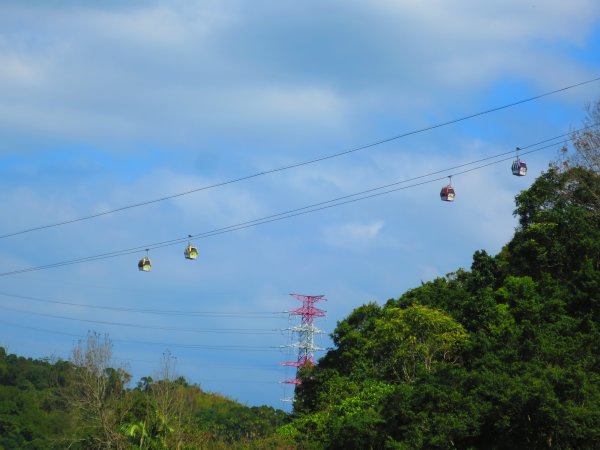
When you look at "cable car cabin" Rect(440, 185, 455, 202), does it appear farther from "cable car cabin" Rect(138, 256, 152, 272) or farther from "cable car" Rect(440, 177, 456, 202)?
"cable car cabin" Rect(138, 256, 152, 272)

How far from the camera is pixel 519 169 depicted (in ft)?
86.7

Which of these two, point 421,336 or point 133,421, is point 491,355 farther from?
point 133,421

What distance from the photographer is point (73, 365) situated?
1642 inches

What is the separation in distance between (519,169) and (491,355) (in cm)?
625

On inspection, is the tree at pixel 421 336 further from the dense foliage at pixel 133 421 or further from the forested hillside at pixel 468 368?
the dense foliage at pixel 133 421

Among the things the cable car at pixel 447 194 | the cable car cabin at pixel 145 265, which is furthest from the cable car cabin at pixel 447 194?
the cable car cabin at pixel 145 265

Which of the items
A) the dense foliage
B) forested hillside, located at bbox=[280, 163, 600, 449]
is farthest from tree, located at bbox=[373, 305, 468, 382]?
the dense foliage

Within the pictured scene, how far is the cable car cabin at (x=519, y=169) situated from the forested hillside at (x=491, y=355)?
564 centimetres

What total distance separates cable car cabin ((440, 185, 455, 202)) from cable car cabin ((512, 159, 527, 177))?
1.93 m

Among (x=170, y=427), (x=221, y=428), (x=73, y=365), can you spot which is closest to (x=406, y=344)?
(x=170, y=427)

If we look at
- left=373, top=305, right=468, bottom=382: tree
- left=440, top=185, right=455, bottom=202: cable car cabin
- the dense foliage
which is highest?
left=440, top=185, right=455, bottom=202: cable car cabin

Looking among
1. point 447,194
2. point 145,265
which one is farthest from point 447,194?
point 145,265

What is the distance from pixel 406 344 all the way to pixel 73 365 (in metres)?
16.7

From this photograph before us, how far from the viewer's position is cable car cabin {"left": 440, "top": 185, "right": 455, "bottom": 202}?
27125 mm
